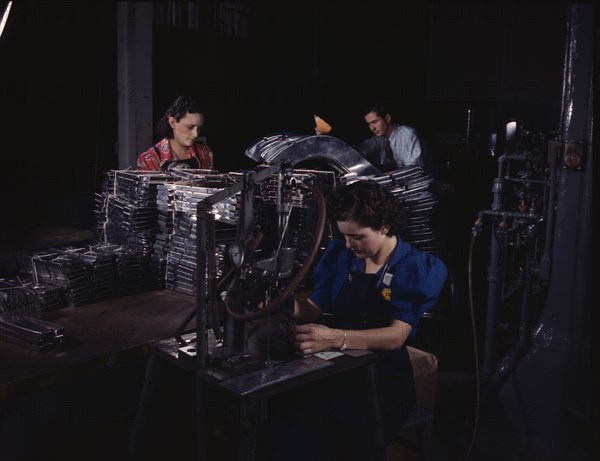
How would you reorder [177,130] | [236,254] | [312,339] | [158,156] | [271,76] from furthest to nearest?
[271,76]
[177,130]
[158,156]
[312,339]
[236,254]

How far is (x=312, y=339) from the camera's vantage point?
2.35 metres

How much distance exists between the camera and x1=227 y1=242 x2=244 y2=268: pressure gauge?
2125 mm

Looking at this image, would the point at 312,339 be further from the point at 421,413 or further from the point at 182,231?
the point at 182,231

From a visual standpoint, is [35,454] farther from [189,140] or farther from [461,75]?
[461,75]

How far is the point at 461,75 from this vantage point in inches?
329

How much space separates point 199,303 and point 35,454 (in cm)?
132

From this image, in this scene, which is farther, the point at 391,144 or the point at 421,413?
the point at 391,144

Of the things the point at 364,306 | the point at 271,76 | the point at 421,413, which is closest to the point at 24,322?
the point at 364,306

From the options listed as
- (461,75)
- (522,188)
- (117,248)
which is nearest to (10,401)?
(117,248)

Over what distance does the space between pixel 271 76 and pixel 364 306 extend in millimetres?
5275

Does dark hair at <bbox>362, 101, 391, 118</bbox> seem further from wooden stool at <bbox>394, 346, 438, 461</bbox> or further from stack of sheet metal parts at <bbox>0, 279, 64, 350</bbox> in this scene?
stack of sheet metal parts at <bbox>0, 279, 64, 350</bbox>

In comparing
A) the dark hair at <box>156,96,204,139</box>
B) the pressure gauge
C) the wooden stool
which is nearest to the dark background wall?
the dark hair at <box>156,96,204,139</box>

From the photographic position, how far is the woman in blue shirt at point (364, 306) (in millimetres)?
2396

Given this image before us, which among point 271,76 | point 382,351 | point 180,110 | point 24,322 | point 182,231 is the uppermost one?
point 271,76
